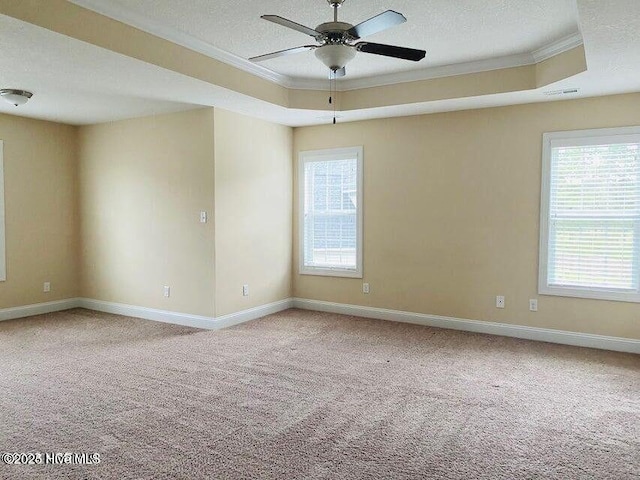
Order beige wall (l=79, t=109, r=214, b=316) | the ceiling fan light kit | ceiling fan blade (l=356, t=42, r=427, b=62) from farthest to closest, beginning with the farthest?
beige wall (l=79, t=109, r=214, b=316), the ceiling fan light kit, ceiling fan blade (l=356, t=42, r=427, b=62)

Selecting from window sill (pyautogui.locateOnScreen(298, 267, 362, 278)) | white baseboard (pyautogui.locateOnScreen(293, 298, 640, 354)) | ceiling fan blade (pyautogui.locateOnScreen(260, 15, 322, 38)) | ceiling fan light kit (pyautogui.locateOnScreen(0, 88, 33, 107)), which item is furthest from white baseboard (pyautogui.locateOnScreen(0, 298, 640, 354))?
ceiling fan blade (pyautogui.locateOnScreen(260, 15, 322, 38))

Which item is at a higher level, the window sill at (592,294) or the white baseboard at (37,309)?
the window sill at (592,294)

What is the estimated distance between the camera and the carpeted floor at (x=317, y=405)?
2.45 meters

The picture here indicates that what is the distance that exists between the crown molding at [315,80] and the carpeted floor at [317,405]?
2738 millimetres

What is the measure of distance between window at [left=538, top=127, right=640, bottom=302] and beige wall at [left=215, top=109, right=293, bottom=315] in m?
3.18

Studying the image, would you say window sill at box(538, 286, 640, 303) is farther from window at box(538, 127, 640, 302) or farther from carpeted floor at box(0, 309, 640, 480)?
carpeted floor at box(0, 309, 640, 480)

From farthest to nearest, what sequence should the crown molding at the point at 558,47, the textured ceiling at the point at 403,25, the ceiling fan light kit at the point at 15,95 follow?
the ceiling fan light kit at the point at 15,95 → the crown molding at the point at 558,47 → the textured ceiling at the point at 403,25

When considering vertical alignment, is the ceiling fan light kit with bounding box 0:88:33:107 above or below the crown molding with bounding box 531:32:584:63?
below

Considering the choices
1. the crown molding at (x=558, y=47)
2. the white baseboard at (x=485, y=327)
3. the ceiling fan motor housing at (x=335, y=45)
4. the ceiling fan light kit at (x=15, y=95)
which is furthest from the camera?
the white baseboard at (x=485, y=327)

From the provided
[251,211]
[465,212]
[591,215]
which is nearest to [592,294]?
[591,215]

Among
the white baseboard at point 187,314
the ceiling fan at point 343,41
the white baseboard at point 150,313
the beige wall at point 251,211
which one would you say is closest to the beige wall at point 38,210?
the white baseboard at point 150,313

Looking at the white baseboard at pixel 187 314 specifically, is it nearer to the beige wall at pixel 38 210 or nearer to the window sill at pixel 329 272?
the window sill at pixel 329 272

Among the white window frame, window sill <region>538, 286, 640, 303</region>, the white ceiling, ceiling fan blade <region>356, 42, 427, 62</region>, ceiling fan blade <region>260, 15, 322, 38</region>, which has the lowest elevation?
window sill <region>538, 286, 640, 303</region>

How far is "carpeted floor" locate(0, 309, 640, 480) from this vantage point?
2.45 m
